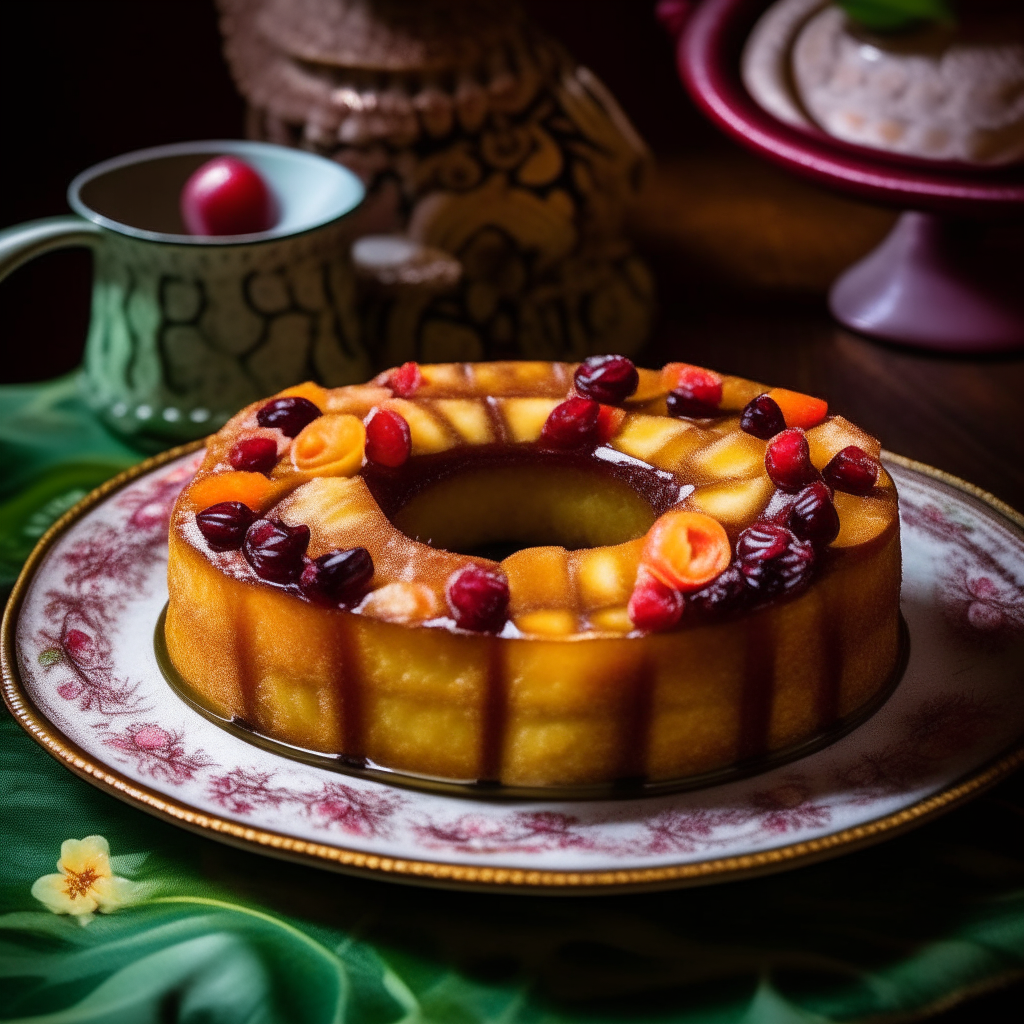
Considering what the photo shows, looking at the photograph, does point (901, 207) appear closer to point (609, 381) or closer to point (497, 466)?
point (609, 381)

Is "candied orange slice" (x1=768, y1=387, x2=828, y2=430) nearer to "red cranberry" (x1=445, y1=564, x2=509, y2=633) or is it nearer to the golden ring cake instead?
the golden ring cake

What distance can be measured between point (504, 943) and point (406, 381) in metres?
0.93

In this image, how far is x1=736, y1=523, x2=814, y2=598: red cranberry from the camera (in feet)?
5.61

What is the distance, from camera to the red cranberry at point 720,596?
1679 mm

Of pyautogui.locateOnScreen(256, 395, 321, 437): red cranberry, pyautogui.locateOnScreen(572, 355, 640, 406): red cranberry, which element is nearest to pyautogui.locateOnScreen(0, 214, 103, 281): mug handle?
pyautogui.locateOnScreen(256, 395, 321, 437): red cranberry

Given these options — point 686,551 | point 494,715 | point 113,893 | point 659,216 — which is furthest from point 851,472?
point 659,216

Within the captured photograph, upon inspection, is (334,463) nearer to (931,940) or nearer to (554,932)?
(554,932)

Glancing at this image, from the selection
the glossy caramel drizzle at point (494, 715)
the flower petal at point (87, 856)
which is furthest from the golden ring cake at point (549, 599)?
the flower petal at point (87, 856)

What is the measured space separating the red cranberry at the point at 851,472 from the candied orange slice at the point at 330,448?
2.12 feet

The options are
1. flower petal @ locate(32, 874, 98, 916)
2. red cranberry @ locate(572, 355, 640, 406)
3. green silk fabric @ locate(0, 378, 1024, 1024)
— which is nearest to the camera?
green silk fabric @ locate(0, 378, 1024, 1024)

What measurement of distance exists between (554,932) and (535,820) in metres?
0.13

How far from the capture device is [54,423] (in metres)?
2.76

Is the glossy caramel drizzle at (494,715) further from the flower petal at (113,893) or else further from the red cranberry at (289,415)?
the red cranberry at (289,415)

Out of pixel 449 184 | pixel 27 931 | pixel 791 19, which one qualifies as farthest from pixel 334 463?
pixel 791 19
